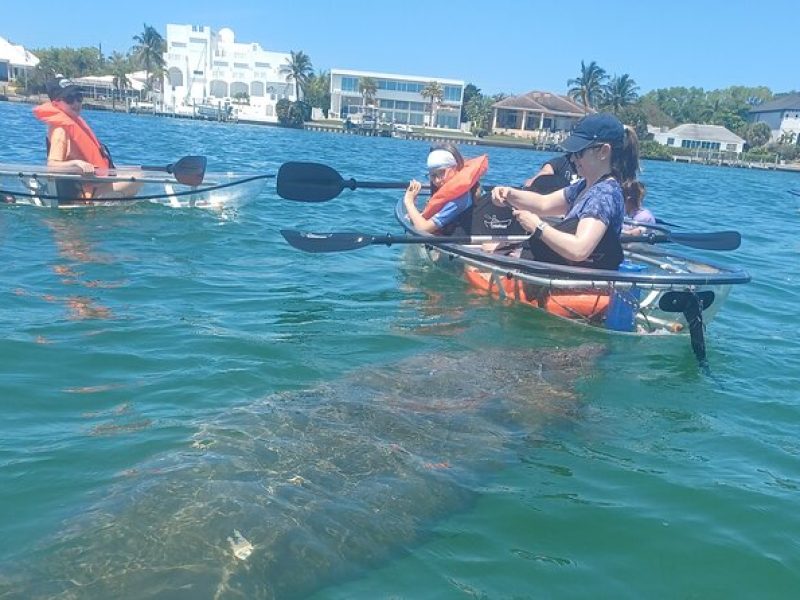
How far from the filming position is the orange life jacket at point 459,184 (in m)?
8.07

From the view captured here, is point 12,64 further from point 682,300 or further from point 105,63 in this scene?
point 682,300

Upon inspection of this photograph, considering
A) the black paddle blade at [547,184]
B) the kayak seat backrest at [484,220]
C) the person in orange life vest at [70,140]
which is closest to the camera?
the kayak seat backrest at [484,220]

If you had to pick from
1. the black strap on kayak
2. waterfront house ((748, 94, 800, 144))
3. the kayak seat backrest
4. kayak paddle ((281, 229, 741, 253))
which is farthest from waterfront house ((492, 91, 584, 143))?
the black strap on kayak

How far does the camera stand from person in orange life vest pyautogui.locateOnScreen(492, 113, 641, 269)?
5.55 metres

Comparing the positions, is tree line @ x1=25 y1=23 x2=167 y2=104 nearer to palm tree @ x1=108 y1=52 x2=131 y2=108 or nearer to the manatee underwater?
palm tree @ x1=108 y1=52 x2=131 y2=108

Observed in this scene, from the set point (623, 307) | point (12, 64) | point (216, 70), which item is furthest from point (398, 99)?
point (623, 307)

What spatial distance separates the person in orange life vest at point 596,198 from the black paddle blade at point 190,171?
6779mm

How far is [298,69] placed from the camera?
9475 cm

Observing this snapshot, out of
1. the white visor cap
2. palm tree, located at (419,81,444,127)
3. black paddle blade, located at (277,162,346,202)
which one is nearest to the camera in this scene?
the white visor cap

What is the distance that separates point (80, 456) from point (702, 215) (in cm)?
1850

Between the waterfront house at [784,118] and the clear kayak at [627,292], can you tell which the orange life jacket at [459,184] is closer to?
the clear kayak at [627,292]

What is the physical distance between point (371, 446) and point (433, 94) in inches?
3637

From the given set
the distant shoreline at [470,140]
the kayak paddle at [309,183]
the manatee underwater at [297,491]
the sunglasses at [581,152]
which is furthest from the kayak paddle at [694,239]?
the distant shoreline at [470,140]

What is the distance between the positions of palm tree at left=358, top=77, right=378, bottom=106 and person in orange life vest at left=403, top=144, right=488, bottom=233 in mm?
86447
